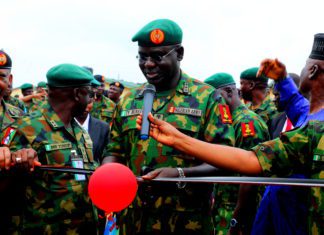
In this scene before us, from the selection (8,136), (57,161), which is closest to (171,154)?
(57,161)

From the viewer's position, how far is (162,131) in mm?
2943

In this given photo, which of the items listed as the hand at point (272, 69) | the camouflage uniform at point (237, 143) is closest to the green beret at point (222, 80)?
the camouflage uniform at point (237, 143)

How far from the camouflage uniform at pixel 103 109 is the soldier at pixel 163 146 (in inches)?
262

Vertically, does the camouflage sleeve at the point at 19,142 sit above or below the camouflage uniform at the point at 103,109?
above

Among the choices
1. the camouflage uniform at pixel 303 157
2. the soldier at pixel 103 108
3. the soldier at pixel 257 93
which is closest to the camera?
the camouflage uniform at pixel 303 157

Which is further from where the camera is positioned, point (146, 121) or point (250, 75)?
point (250, 75)

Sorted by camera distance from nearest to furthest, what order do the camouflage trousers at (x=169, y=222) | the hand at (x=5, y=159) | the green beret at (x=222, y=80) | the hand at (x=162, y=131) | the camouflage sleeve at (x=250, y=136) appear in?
the hand at (x=162, y=131), the hand at (x=5, y=159), the camouflage trousers at (x=169, y=222), the camouflage sleeve at (x=250, y=136), the green beret at (x=222, y=80)

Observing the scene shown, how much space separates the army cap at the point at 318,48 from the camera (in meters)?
3.18

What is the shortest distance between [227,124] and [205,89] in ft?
1.28

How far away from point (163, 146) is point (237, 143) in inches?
76.1

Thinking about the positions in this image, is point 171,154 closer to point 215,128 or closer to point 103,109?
point 215,128

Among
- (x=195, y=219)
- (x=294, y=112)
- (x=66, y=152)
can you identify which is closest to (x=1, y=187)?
(x=66, y=152)

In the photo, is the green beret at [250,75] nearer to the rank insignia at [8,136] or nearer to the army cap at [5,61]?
the army cap at [5,61]

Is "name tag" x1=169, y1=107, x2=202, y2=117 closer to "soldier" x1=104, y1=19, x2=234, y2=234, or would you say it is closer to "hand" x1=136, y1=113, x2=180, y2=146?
"soldier" x1=104, y1=19, x2=234, y2=234
